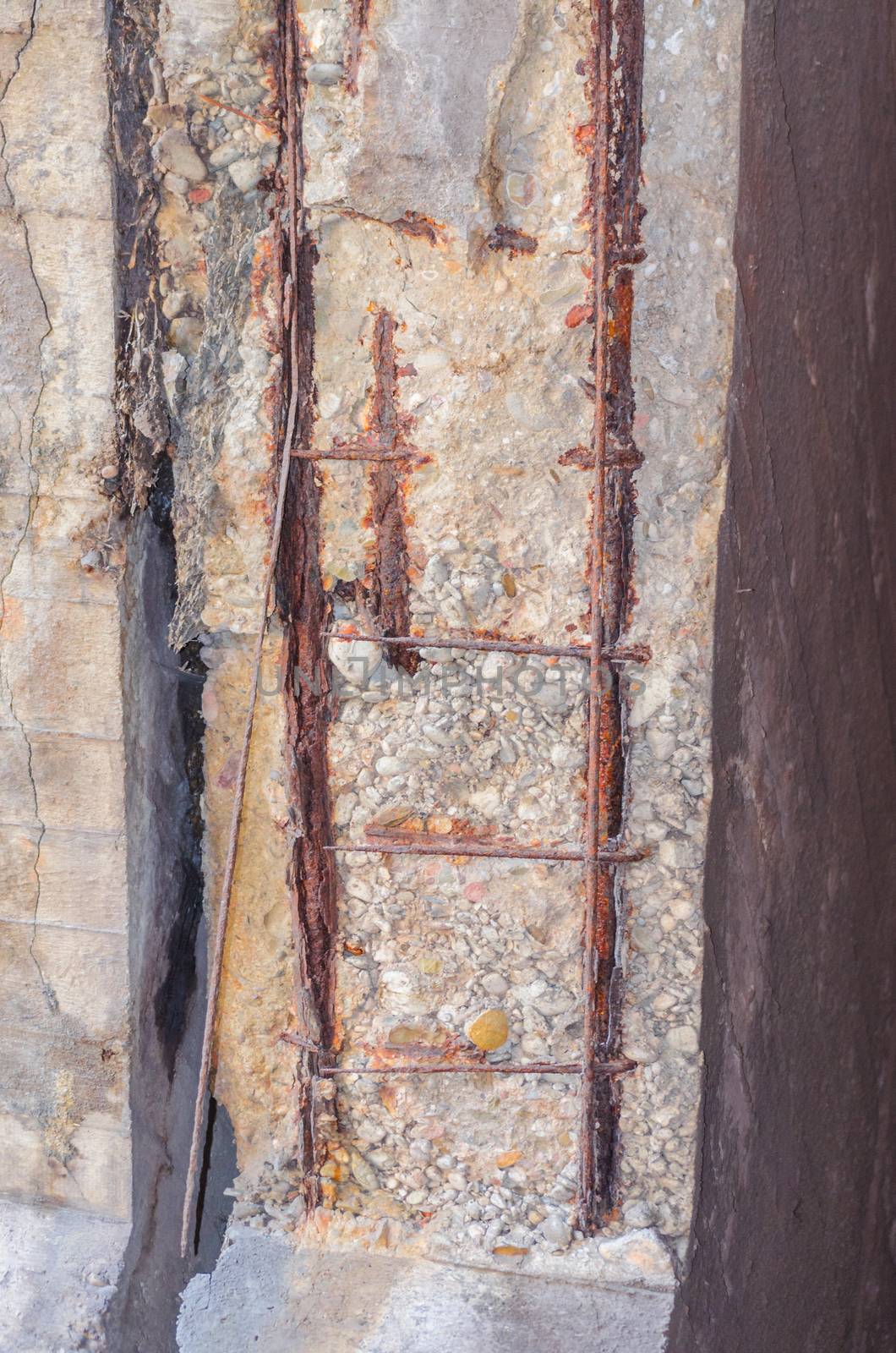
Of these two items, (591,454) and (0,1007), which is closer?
(591,454)

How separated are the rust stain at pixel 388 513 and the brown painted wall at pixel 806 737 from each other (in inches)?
26.1

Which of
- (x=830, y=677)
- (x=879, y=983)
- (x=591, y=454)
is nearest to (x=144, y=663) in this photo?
(x=591, y=454)

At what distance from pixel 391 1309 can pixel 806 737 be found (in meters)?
1.57

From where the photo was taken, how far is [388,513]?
206cm

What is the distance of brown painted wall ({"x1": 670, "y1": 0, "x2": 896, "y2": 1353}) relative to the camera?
70.7 inches

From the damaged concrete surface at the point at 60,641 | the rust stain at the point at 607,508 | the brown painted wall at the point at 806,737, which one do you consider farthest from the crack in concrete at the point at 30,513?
the brown painted wall at the point at 806,737

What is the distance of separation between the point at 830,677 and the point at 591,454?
0.65m

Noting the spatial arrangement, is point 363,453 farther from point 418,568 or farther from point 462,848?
point 462,848

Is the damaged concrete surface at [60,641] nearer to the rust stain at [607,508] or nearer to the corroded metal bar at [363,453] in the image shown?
the corroded metal bar at [363,453]

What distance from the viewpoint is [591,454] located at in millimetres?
1966

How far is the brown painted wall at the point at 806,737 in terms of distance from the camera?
180 cm

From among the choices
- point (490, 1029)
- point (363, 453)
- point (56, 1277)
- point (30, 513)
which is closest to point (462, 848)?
point (490, 1029)

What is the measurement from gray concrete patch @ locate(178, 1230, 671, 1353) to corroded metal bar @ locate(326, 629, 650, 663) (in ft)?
4.58

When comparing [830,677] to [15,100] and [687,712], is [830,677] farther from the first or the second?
[15,100]
